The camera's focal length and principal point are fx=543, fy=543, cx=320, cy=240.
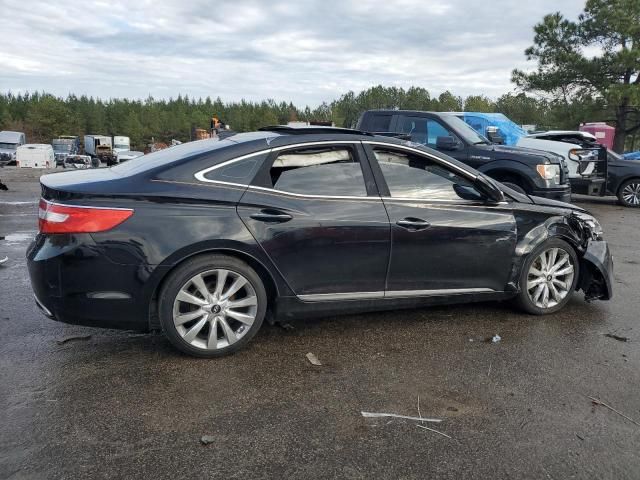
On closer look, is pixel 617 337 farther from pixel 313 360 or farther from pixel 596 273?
pixel 313 360

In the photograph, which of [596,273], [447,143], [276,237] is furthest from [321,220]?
[447,143]

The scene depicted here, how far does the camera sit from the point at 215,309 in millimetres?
3713

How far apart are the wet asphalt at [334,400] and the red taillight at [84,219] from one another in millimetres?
929

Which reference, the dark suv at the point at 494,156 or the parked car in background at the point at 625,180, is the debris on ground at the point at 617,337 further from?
the parked car in background at the point at 625,180

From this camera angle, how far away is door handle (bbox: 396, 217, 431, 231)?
4.14 meters

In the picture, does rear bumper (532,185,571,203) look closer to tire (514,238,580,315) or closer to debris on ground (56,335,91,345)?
tire (514,238,580,315)

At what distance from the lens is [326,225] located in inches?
154

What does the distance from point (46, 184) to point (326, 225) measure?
1.97 meters

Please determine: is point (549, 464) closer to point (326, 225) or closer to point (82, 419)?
point (326, 225)

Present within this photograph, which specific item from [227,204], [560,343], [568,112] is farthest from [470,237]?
[568,112]

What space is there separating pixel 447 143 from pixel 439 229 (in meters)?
5.59

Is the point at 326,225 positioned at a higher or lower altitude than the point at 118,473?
higher

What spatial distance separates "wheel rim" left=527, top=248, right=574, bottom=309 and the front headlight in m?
4.99

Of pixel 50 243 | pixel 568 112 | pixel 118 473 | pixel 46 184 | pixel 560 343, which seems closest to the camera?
pixel 118 473
